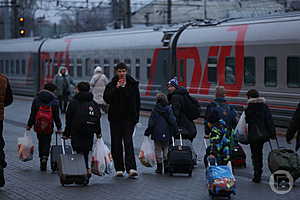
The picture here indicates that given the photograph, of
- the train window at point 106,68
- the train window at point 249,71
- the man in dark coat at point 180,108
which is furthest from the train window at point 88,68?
the man in dark coat at point 180,108

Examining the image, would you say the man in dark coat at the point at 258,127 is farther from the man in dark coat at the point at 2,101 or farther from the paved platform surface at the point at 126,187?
the man in dark coat at the point at 2,101

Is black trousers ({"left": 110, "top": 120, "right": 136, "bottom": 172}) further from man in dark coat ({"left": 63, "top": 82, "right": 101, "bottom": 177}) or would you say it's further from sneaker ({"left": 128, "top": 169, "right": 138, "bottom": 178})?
man in dark coat ({"left": 63, "top": 82, "right": 101, "bottom": 177})

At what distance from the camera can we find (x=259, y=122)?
12617 millimetres

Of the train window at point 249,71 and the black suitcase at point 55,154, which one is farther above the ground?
the train window at point 249,71

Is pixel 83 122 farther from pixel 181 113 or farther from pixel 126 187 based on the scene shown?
pixel 181 113

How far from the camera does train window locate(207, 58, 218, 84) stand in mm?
25225

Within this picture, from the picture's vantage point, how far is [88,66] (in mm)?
35906

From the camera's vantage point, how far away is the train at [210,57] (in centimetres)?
2156

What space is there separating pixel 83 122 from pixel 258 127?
279 centimetres

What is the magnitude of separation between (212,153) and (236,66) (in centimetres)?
1221

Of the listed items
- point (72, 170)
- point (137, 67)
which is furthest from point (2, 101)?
point (137, 67)

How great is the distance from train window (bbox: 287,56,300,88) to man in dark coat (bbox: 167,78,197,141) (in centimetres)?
726

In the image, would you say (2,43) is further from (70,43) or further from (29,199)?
(29,199)

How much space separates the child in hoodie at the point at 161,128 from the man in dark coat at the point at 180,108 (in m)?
0.47
